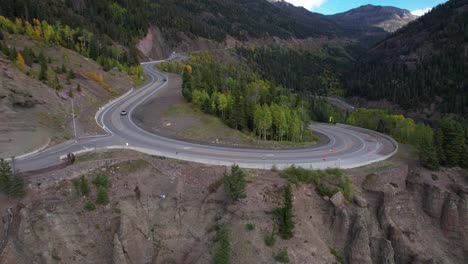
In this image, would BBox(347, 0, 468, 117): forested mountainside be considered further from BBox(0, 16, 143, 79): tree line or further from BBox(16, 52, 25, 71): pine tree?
BBox(16, 52, 25, 71): pine tree

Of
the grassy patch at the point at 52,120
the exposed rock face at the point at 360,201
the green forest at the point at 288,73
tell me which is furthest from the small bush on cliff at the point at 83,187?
the green forest at the point at 288,73

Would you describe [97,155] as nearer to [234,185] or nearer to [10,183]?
[10,183]

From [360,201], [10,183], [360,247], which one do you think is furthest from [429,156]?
[10,183]

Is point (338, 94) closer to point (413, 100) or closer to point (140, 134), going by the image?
point (413, 100)

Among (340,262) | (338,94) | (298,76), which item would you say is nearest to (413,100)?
(338,94)

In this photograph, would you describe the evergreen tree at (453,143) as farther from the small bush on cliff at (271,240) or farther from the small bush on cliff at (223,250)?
the small bush on cliff at (223,250)

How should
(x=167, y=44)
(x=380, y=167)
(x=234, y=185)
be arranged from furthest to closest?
(x=167, y=44), (x=380, y=167), (x=234, y=185)
